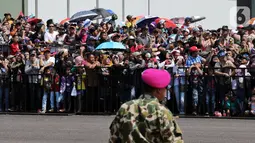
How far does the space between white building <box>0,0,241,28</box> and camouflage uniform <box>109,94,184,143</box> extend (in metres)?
29.8

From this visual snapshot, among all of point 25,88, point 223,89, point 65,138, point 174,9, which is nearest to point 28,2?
point 174,9

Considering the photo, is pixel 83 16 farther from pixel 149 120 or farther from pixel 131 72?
pixel 149 120

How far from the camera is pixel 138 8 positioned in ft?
124

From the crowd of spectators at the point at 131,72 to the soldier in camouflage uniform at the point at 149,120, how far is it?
13.3 metres

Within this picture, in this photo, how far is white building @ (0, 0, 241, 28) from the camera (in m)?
35.9

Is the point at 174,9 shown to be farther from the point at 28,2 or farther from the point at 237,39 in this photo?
the point at 237,39

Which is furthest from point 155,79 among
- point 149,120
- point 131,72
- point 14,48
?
point 14,48

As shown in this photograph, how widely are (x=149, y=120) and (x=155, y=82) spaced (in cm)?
32

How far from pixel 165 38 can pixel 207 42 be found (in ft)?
5.55

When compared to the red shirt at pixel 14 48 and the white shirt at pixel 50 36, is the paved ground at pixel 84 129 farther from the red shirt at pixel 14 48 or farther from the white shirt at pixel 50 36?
the white shirt at pixel 50 36

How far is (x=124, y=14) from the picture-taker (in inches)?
1471

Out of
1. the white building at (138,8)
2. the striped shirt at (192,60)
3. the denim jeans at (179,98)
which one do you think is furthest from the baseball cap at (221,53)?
the white building at (138,8)

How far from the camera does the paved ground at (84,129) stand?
1428cm

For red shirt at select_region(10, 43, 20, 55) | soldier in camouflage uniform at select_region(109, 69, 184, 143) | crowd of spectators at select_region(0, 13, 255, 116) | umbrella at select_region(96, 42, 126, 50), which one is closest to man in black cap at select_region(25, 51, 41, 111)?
crowd of spectators at select_region(0, 13, 255, 116)
